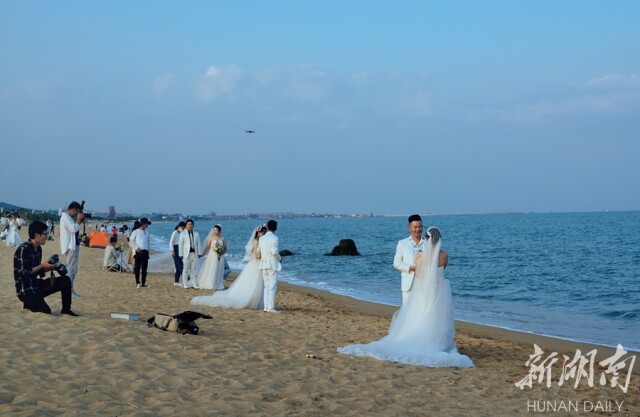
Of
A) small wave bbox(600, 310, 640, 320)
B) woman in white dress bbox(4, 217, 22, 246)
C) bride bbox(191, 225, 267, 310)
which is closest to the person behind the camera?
bride bbox(191, 225, 267, 310)

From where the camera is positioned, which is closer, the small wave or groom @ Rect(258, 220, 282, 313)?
groom @ Rect(258, 220, 282, 313)

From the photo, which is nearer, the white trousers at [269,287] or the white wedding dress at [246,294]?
the white trousers at [269,287]

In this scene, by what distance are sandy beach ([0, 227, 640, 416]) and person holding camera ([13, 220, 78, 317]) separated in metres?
0.32

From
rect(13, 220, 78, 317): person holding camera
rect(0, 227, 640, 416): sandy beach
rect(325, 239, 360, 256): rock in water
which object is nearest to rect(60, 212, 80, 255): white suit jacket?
rect(0, 227, 640, 416): sandy beach

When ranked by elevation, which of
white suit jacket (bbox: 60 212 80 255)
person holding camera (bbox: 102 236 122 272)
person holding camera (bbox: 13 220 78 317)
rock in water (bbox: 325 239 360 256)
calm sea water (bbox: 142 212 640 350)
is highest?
white suit jacket (bbox: 60 212 80 255)

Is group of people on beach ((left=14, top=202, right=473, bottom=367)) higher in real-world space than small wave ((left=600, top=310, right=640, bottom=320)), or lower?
higher

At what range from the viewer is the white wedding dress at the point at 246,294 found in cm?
1469

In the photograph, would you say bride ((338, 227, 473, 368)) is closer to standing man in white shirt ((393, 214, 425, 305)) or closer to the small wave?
standing man in white shirt ((393, 214, 425, 305))

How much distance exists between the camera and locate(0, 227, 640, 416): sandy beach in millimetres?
6363

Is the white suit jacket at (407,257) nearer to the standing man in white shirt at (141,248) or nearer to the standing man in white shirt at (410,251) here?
the standing man in white shirt at (410,251)

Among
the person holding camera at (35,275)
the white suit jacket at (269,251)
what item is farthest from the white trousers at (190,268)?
the person holding camera at (35,275)

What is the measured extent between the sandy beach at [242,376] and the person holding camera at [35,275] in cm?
32

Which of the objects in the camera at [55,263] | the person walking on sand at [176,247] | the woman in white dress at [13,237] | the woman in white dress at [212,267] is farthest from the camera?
the woman in white dress at [13,237]

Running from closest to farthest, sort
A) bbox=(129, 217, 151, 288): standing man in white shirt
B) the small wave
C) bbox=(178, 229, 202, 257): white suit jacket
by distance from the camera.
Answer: bbox=(129, 217, 151, 288): standing man in white shirt, the small wave, bbox=(178, 229, 202, 257): white suit jacket
